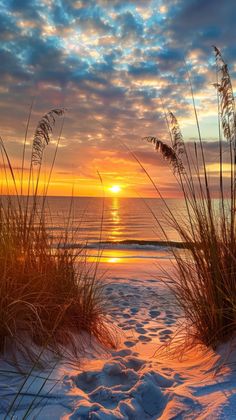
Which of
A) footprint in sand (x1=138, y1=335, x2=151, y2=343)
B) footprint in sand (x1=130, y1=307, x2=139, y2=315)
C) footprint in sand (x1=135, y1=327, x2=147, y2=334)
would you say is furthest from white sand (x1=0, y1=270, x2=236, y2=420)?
footprint in sand (x1=130, y1=307, x2=139, y2=315)

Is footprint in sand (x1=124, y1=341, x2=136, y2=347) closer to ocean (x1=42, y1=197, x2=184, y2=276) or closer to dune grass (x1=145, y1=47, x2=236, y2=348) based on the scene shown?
dune grass (x1=145, y1=47, x2=236, y2=348)

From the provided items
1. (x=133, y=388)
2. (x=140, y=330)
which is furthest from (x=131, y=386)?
(x=140, y=330)

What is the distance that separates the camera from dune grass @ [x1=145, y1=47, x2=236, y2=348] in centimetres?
256

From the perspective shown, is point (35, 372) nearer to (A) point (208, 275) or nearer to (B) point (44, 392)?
(B) point (44, 392)

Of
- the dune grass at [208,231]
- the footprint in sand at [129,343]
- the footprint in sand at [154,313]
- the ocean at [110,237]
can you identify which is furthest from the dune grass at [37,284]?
the footprint in sand at [154,313]

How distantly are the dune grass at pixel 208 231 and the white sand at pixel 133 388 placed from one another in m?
0.22

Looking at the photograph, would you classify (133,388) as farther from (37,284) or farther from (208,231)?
(208,231)

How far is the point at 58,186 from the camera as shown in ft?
13.6

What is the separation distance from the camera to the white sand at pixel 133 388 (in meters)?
1.82

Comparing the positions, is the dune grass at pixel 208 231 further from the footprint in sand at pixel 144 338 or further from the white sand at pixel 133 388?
the footprint in sand at pixel 144 338

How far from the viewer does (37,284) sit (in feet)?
8.60

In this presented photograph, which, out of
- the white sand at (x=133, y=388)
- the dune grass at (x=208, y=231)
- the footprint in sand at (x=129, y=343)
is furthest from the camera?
the footprint in sand at (x=129, y=343)

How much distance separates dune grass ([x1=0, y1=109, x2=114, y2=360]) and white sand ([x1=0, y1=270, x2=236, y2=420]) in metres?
0.22

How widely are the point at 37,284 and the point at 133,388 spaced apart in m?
0.95
